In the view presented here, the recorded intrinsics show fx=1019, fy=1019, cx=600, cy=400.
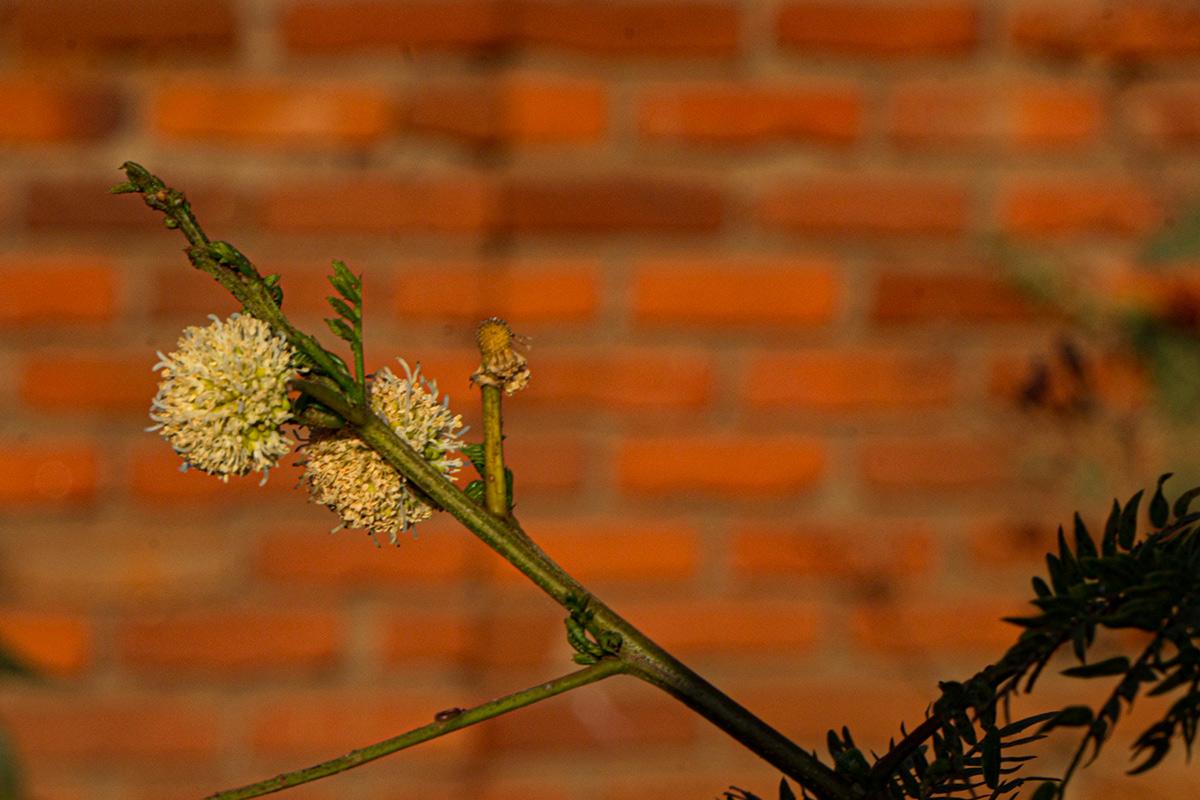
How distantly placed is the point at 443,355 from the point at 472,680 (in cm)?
37

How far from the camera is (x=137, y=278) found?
43.8 inches

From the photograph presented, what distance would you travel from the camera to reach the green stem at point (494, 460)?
24 cm

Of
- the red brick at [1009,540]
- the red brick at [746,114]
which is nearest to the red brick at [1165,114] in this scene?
the red brick at [746,114]

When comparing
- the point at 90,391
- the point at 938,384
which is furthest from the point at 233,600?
the point at 938,384

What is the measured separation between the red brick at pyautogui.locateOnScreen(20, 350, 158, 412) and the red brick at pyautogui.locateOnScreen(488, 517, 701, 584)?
449 millimetres

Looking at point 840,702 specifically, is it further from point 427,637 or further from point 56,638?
point 56,638

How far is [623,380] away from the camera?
1135 millimetres

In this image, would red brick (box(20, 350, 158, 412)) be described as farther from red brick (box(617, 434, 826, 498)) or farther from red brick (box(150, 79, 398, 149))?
red brick (box(617, 434, 826, 498))

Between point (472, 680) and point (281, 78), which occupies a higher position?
point (281, 78)

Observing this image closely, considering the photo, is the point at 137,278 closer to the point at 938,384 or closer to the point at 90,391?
the point at 90,391

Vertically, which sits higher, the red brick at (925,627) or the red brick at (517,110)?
the red brick at (517,110)

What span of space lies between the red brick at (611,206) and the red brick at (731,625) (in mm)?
422

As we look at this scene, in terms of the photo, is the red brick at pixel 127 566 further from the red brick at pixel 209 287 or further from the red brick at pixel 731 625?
the red brick at pixel 731 625

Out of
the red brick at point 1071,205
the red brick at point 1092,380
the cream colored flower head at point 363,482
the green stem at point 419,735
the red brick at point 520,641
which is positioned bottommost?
the green stem at point 419,735
